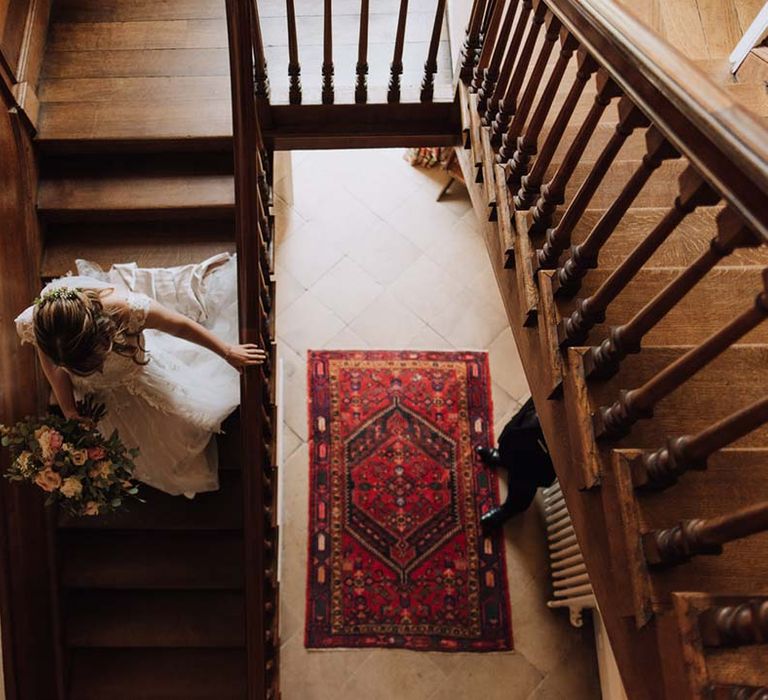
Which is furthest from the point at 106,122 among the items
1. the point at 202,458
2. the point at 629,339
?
the point at 629,339

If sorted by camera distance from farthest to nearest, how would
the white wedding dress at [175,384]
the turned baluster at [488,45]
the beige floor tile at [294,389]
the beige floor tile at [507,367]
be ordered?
the beige floor tile at [507,367]
the beige floor tile at [294,389]
the white wedding dress at [175,384]
the turned baluster at [488,45]

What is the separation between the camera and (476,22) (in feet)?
9.41

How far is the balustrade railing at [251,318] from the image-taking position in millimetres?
2379

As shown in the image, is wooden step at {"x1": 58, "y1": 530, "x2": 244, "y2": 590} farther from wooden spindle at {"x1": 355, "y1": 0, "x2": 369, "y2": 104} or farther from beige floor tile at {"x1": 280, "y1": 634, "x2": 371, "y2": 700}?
wooden spindle at {"x1": 355, "y1": 0, "x2": 369, "y2": 104}

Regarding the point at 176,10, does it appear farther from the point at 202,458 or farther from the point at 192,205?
the point at 202,458

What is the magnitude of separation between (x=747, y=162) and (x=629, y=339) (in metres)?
0.58

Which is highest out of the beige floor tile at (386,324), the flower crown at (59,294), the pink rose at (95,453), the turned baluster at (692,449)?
the beige floor tile at (386,324)

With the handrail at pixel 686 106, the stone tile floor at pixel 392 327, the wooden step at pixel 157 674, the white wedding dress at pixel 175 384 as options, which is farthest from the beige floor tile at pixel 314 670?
the handrail at pixel 686 106

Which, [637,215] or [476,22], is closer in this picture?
[637,215]

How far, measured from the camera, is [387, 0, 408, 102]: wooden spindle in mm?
2852

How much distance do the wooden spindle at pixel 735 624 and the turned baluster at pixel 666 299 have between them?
1.93 feet

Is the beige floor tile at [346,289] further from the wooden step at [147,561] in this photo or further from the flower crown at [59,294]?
the flower crown at [59,294]

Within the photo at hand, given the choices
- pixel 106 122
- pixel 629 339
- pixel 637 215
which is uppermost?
pixel 106 122

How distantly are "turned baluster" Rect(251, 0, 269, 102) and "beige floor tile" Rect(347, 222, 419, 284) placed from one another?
1702 millimetres
